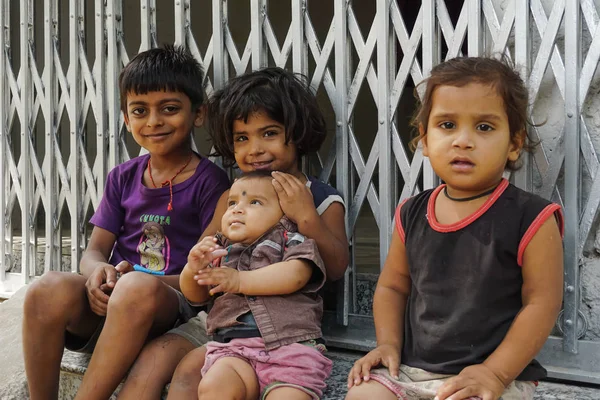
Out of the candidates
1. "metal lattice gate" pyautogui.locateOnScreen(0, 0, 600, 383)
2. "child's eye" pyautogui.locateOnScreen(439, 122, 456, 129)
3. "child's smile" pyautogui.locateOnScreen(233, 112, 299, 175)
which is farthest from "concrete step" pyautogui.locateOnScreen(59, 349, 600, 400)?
"child's eye" pyautogui.locateOnScreen(439, 122, 456, 129)

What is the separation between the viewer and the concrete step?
221 centimetres

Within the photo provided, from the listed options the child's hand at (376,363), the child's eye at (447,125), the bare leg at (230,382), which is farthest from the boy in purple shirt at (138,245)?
the child's eye at (447,125)

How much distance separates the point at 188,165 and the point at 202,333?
28.8 inches

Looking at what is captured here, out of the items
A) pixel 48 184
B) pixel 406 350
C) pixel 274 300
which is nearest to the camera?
pixel 406 350

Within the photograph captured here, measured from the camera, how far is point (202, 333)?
2578mm

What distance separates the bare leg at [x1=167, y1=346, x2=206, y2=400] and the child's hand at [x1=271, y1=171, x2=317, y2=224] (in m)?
0.54

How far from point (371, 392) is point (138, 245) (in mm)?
1287

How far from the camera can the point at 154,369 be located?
7.73 ft

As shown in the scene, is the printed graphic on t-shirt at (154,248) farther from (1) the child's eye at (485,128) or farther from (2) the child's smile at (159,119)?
(1) the child's eye at (485,128)

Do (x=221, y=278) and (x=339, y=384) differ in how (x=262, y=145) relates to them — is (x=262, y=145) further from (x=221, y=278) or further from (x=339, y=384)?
(x=339, y=384)

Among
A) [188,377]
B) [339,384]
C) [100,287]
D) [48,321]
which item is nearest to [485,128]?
[339,384]

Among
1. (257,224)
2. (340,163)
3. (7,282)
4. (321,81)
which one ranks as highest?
(321,81)

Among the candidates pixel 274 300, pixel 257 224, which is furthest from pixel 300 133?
pixel 274 300

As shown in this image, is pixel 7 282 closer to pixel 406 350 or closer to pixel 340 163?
pixel 340 163
